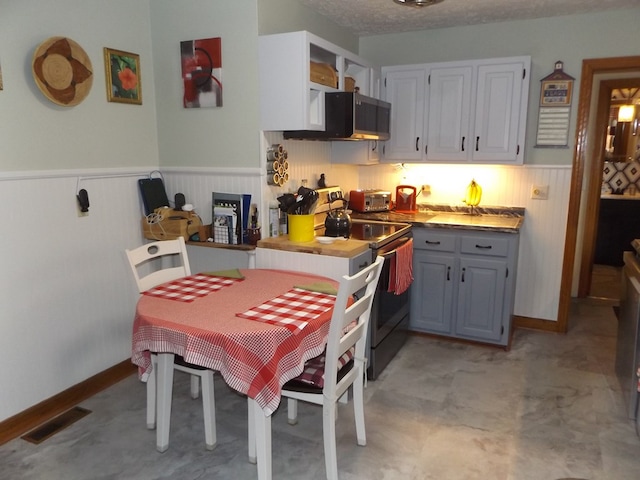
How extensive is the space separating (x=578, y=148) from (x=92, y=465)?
12.1ft

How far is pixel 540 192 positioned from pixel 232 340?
2927mm

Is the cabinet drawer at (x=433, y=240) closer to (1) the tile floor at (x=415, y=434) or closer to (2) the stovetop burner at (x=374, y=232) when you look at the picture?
(2) the stovetop burner at (x=374, y=232)

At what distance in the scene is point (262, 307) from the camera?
210cm

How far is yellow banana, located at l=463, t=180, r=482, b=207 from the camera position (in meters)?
3.91

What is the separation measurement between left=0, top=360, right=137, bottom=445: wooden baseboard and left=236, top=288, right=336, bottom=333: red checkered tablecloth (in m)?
1.43

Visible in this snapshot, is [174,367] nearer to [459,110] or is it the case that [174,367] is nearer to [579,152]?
[459,110]

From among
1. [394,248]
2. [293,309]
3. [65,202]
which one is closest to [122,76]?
[65,202]

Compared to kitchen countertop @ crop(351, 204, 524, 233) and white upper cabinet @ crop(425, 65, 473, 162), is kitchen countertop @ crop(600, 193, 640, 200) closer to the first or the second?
kitchen countertop @ crop(351, 204, 524, 233)

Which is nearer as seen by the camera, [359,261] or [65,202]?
[65,202]

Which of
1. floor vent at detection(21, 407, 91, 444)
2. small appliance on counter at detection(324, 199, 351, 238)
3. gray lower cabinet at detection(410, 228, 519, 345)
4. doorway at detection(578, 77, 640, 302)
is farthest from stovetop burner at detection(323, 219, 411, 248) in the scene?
doorway at detection(578, 77, 640, 302)

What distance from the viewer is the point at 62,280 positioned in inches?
106

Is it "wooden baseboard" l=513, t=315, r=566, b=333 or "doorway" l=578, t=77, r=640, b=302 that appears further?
"doorway" l=578, t=77, r=640, b=302

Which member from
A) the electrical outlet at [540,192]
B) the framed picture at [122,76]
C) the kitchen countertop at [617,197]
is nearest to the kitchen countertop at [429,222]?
the electrical outlet at [540,192]

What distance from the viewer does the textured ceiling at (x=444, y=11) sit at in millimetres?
3191
